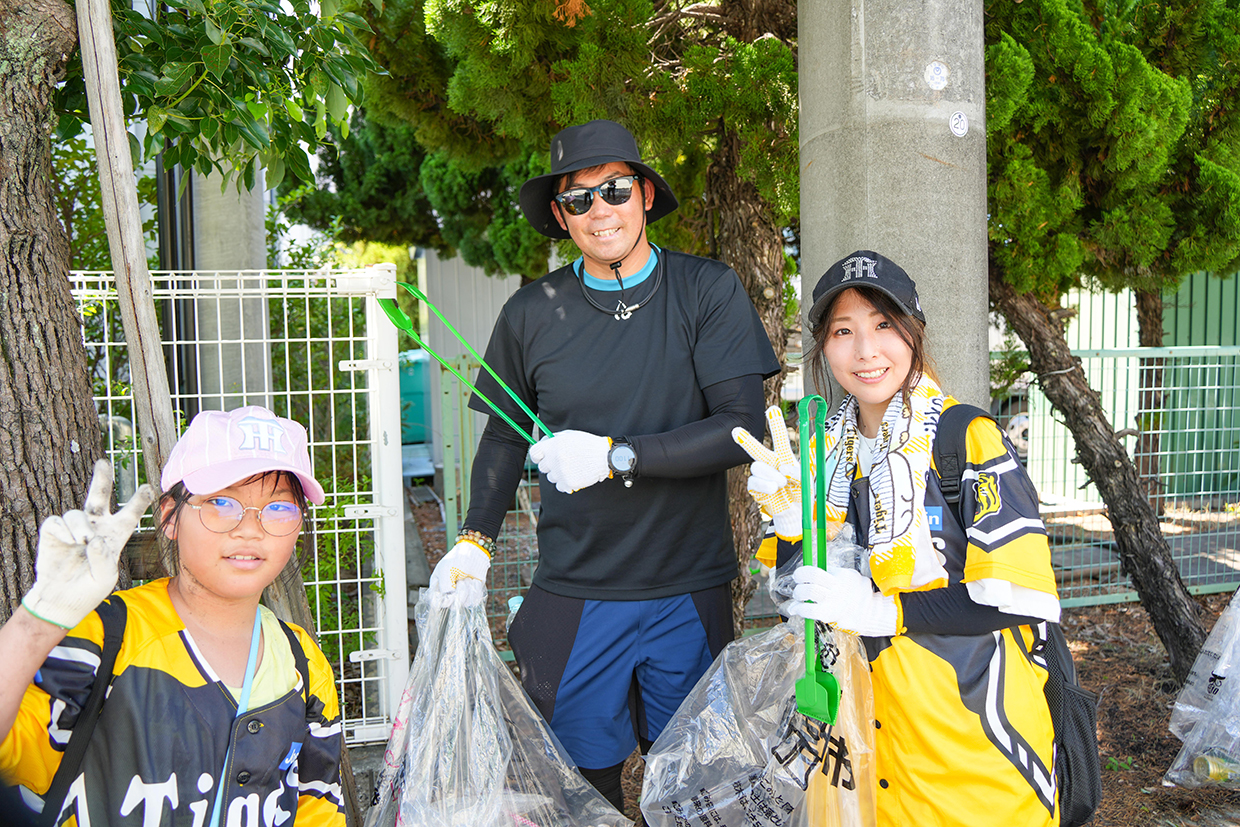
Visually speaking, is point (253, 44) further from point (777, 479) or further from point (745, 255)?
point (745, 255)

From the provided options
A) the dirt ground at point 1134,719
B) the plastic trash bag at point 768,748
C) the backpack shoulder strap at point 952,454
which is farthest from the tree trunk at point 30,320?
the dirt ground at point 1134,719

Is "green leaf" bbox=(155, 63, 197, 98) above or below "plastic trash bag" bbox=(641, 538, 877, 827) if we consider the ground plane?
above

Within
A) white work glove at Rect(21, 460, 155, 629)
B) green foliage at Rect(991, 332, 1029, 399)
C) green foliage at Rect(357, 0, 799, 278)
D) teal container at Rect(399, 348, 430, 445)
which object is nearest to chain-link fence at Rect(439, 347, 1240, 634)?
green foliage at Rect(991, 332, 1029, 399)

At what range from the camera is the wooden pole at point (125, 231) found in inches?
66.5

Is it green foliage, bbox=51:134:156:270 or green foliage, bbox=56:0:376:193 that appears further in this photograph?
green foliage, bbox=51:134:156:270

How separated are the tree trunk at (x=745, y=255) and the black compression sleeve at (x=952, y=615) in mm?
2204

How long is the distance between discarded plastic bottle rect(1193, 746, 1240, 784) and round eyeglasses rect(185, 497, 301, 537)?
9.07ft

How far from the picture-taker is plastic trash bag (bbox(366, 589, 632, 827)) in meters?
1.82

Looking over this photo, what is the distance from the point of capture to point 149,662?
140 centimetres

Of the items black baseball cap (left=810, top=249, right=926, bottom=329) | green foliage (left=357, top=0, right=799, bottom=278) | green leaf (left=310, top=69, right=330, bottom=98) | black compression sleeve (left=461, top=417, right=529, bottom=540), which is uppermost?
green foliage (left=357, top=0, right=799, bottom=278)

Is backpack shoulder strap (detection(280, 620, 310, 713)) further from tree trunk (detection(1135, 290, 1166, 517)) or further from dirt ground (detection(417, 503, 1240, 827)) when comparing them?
tree trunk (detection(1135, 290, 1166, 517))

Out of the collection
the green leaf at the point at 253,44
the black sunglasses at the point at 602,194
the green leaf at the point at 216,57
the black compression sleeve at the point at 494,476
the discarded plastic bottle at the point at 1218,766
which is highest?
the green leaf at the point at 253,44

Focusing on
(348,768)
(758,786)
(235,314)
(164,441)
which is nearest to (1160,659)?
(758,786)

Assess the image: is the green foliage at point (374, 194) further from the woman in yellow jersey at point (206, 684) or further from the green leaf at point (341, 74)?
the woman in yellow jersey at point (206, 684)
